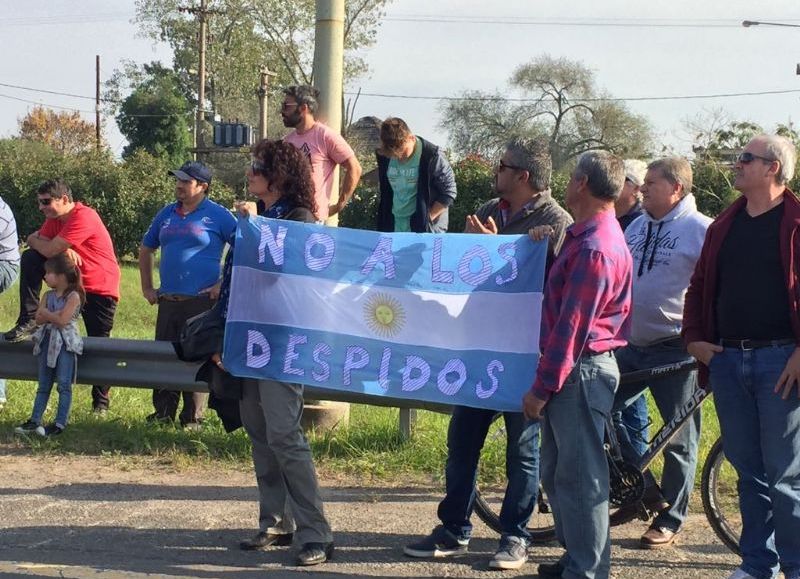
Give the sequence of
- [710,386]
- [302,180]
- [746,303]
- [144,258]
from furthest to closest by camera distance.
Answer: [144,258] < [302,180] < [710,386] < [746,303]

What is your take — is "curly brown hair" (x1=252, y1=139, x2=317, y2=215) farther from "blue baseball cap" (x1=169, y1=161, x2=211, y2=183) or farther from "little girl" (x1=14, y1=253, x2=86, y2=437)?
"little girl" (x1=14, y1=253, x2=86, y2=437)

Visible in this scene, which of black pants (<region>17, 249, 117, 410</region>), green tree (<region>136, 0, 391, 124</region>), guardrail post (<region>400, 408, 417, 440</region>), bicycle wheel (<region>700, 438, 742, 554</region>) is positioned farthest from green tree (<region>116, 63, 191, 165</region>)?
bicycle wheel (<region>700, 438, 742, 554</region>)

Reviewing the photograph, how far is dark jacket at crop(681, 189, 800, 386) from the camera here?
4.42 m

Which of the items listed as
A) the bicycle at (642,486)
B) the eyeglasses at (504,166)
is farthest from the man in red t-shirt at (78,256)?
the eyeglasses at (504,166)

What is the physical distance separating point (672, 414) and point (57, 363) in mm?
4428

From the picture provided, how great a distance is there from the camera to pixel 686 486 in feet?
18.4

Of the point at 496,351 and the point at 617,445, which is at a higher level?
the point at 496,351

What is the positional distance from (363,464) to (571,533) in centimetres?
245

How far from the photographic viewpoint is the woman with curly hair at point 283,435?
5195 millimetres

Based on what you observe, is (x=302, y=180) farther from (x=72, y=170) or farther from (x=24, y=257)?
(x=72, y=170)

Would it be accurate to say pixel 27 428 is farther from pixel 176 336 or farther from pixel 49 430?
pixel 176 336

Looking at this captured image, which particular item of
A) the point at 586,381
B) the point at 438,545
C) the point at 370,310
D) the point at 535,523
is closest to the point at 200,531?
the point at 438,545

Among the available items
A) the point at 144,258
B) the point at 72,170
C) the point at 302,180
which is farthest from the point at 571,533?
the point at 72,170

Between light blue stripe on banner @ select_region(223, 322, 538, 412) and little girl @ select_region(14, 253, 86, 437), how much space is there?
109 inches
